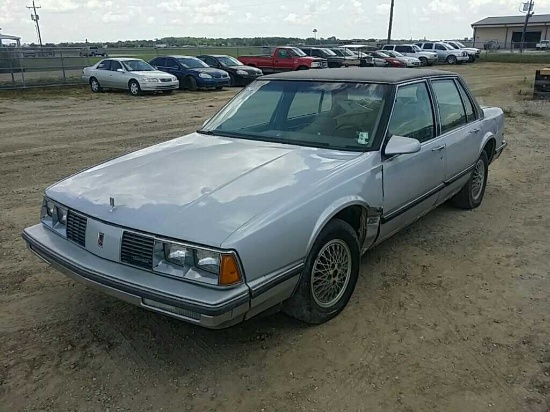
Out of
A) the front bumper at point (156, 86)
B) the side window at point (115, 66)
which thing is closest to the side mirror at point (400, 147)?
the front bumper at point (156, 86)

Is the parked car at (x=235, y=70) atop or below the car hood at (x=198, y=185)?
below

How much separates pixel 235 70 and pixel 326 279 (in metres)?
20.8

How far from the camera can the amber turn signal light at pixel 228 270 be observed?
101 inches

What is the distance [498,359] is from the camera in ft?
9.93

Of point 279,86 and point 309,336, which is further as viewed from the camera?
point 279,86

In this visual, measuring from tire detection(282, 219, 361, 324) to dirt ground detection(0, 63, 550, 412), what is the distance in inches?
4.8

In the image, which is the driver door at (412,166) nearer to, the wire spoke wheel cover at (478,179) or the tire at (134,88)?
the wire spoke wheel cover at (478,179)

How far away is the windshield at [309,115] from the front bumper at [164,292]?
1627 millimetres

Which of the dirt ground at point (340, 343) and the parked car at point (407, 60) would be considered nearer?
the dirt ground at point (340, 343)

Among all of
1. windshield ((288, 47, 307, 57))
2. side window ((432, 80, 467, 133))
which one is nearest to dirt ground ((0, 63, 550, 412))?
side window ((432, 80, 467, 133))

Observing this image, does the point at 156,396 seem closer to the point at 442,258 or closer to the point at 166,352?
the point at 166,352

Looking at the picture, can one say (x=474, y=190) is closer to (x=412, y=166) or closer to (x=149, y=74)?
(x=412, y=166)

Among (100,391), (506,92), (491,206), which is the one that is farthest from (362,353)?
(506,92)

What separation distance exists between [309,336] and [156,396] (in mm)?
1043
